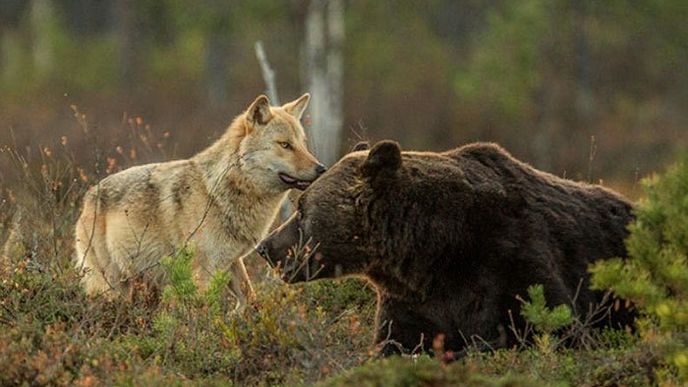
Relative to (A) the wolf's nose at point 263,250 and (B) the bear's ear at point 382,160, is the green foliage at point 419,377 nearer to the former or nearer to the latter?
(B) the bear's ear at point 382,160

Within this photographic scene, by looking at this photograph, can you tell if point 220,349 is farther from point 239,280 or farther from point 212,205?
point 212,205

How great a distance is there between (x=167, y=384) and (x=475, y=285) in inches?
81.4

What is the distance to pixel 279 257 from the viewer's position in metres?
7.64

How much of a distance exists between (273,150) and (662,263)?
12.6 feet

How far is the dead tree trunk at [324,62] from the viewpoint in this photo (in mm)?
26391

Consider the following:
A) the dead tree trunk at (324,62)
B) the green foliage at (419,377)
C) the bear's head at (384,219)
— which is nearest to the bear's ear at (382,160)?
the bear's head at (384,219)

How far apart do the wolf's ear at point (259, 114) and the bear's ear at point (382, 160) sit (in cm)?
191

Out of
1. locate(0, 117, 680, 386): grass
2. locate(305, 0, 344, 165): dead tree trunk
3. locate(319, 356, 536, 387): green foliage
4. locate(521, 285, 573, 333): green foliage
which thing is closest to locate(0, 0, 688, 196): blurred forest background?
locate(305, 0, 344, 165): dead tree trunk

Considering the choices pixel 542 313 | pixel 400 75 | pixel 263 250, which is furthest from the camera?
pixel 400 75

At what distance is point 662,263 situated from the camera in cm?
598

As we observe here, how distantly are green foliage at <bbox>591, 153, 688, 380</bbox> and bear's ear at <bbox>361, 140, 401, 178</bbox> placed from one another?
1.66 m

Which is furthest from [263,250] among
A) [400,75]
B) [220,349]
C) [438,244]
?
[400,75]

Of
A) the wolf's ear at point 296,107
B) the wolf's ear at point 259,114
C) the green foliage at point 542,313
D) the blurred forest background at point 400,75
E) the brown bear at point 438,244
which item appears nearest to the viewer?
the green foliage at point 542,313

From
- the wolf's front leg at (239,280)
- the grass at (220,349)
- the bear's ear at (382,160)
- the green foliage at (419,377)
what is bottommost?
the wolf's front leg at (239,280)
